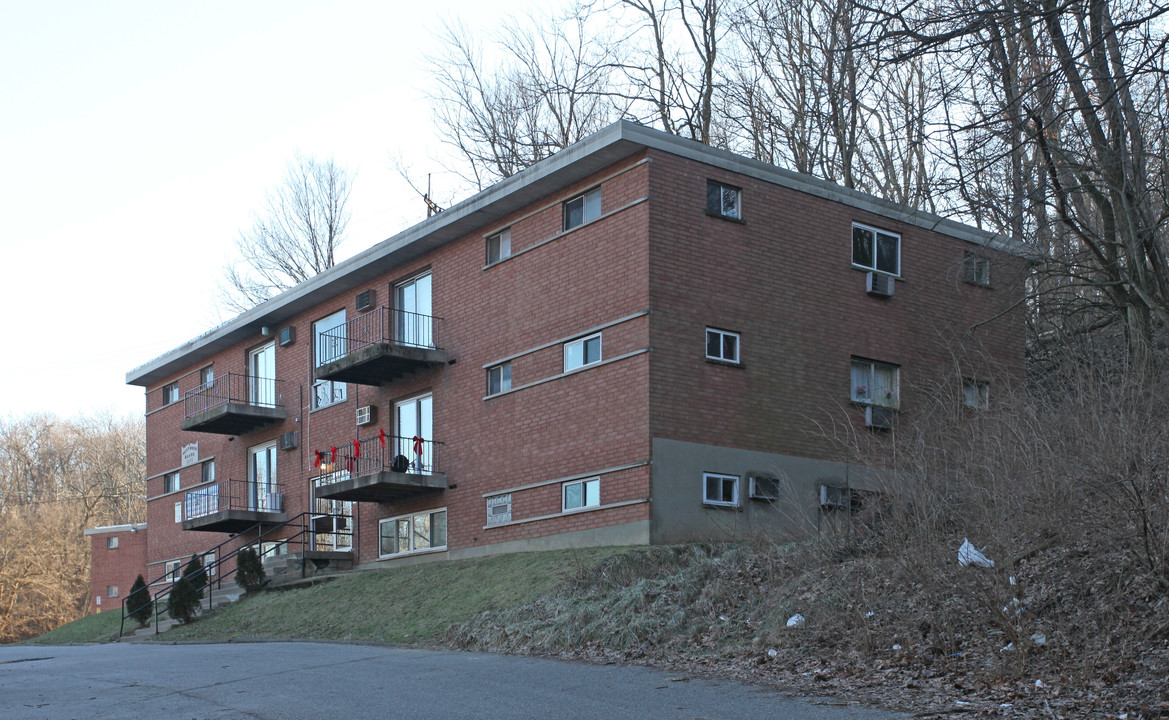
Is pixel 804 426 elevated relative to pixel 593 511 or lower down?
elevated

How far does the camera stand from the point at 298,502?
29.3 metres

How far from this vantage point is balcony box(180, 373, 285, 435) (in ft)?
98.1

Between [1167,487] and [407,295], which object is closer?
[1167,487]

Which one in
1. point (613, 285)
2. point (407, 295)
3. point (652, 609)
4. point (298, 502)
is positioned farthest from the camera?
point (298, 502)

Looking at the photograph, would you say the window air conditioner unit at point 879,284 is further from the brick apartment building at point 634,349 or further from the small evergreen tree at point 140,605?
the small evergreen tree at point 140,605

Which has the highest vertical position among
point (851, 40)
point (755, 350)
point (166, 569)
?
point (851, 40)

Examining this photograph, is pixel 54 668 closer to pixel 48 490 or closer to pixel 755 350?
pixel 755 350

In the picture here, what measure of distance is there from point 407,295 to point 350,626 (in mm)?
9267

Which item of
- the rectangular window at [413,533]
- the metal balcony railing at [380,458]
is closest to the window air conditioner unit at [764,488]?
the rectangular window at [413,533]

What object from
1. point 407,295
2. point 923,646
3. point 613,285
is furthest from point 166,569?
point 923,646

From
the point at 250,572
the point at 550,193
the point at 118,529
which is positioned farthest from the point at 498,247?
the point at 118,529

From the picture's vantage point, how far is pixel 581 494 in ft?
67.4

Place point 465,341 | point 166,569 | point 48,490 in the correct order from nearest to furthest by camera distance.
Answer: point 465,341 → point 166,569 → point 48,490

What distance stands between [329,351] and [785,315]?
1141 centimetres
